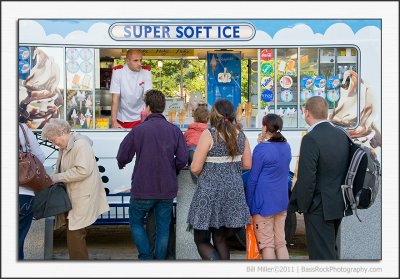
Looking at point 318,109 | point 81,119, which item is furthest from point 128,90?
point 318,109

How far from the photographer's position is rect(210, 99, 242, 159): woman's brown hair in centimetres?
608

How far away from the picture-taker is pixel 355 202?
5.84m

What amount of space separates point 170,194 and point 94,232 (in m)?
3.28

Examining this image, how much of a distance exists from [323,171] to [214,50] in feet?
8.55

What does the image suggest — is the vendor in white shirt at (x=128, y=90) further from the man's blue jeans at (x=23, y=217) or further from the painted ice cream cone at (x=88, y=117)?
the man's blue jeans at (x=23, y=217)

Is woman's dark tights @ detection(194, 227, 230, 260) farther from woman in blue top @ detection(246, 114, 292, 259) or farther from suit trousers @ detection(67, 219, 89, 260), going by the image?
suit trousers @ detection(67, 219, 89, 260)

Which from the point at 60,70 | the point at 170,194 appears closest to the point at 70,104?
the point at 60,70

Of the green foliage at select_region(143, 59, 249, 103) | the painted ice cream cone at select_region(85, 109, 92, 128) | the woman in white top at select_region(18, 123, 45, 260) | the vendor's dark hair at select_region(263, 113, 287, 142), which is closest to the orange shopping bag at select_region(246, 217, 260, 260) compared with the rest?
the vendor's dark hair at select_region(263, 113, 287, 142)

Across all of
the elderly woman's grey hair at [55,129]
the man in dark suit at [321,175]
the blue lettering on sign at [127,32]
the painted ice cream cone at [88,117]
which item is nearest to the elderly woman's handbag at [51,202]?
the elderly woman's grey hair at [55,129]

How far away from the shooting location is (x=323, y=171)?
229 inches

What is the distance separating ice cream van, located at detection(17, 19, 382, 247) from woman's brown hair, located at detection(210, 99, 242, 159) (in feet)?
4.79

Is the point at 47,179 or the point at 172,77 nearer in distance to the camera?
the point at 47,179

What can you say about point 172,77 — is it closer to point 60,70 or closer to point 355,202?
point 60,70

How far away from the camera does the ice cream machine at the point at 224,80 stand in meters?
8.29
